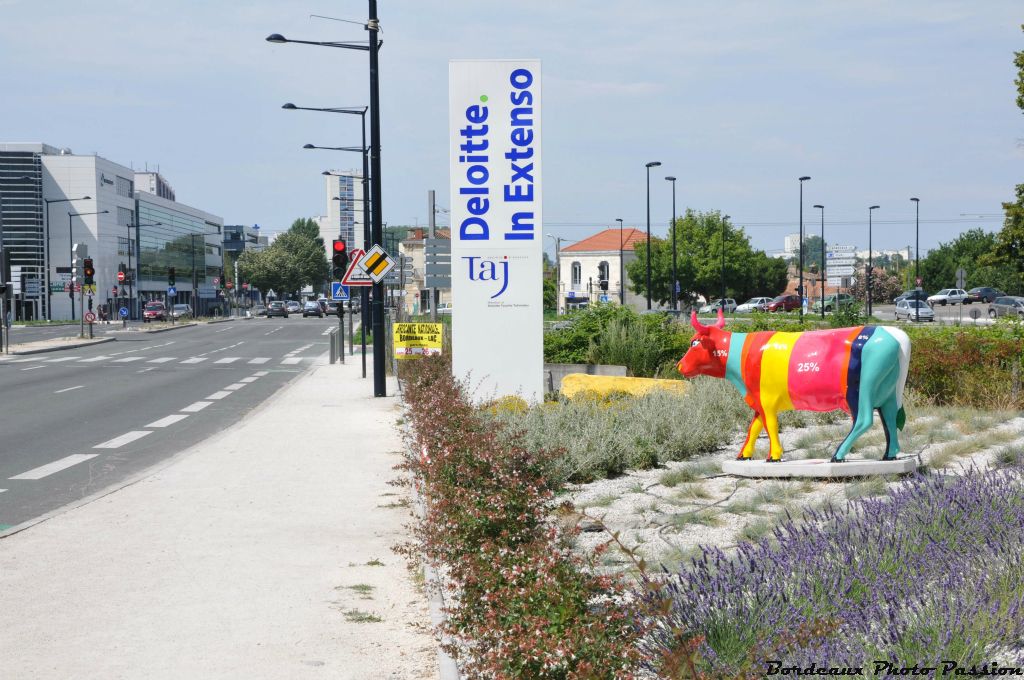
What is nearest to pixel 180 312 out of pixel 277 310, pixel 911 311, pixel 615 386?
pixel 277 310

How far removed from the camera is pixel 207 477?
12125 mm

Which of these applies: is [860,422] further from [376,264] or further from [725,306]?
[725,306]

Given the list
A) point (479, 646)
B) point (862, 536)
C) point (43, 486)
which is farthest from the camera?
point (43, 486)

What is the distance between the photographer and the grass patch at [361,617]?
6.48m

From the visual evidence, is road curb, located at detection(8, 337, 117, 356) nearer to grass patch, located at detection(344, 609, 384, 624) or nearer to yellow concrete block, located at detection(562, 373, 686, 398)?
yellow concrete block, located at detection(562, 373, 686, 398)

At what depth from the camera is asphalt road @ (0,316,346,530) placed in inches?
481

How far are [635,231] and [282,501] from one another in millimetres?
133699

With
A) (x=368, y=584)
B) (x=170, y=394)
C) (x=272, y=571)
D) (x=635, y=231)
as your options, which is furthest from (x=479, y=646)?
(x=635, y=231)

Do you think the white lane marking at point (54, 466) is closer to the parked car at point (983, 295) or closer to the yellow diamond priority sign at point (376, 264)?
the yellow diamond priority sign at point (376, 264)

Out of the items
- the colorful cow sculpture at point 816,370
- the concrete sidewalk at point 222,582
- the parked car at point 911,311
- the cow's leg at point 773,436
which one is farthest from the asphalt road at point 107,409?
the parked car at point 911,311

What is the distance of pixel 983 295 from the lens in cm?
8350

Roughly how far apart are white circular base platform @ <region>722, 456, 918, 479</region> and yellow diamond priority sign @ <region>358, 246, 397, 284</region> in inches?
514

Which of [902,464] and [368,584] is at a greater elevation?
[902,464]

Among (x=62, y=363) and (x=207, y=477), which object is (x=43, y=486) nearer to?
(x=207, y=477)
